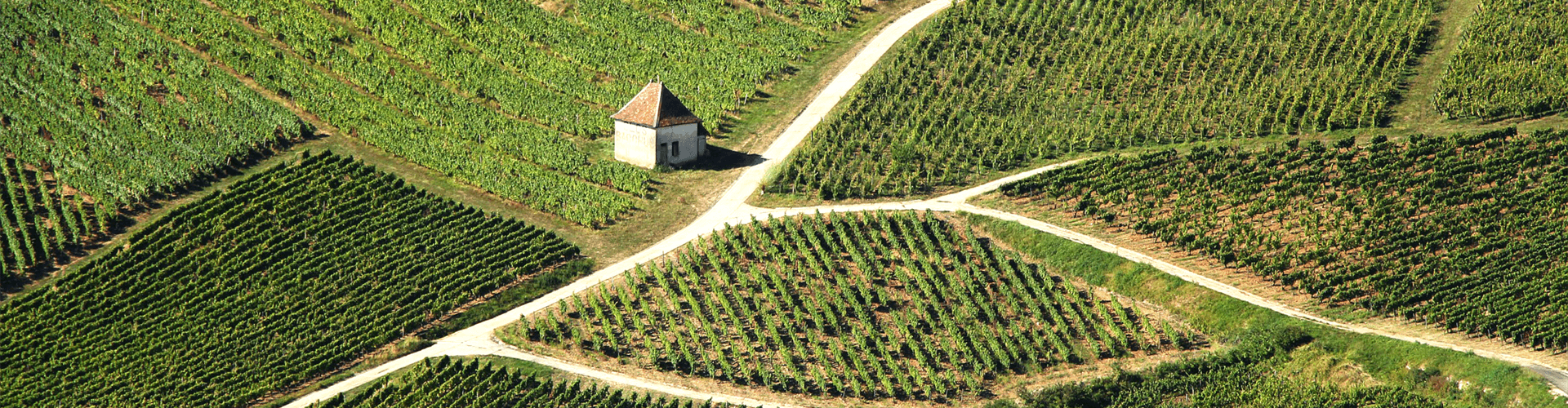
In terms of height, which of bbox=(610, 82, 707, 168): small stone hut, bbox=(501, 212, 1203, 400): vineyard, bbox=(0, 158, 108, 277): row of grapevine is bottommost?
bbox=(501, 212, 1203, 400): vineyard

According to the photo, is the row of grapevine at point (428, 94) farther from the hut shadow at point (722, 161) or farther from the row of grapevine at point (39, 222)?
the row of grapevine at point (39, 222)

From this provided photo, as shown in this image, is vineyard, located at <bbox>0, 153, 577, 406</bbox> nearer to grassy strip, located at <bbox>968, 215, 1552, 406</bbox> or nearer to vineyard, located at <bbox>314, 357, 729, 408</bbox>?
vineyard, located at <bbox>314, 357, 729, 408</bbox>

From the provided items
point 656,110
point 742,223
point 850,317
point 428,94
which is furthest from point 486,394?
point 428,94

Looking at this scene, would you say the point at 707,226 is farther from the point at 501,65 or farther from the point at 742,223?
the point at 501,65

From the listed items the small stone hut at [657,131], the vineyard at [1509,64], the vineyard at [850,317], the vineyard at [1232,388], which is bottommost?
the vineyard at [1232,388]

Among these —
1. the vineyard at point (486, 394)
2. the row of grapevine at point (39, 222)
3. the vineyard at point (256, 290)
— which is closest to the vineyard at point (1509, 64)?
the vineyard at point (486, 394)

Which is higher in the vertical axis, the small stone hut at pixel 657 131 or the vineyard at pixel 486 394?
the small stone hut at pixel 657 131

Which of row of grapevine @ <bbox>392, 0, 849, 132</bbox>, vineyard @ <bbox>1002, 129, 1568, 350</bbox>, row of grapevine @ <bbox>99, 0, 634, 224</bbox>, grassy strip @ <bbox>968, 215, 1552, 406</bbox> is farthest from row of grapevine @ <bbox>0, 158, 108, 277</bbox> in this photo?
vineyard @ <bbox>1002, 129, 1568, 350</bbox>
